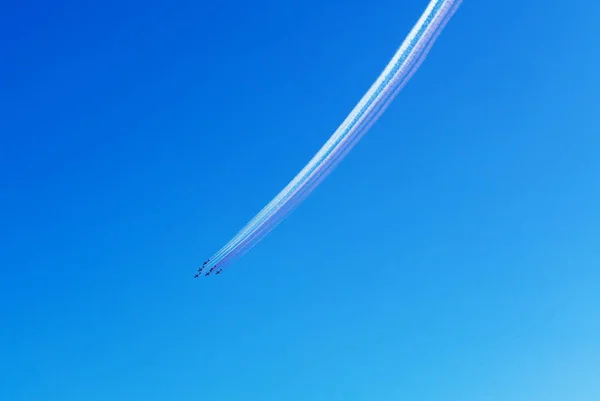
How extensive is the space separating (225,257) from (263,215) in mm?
4076

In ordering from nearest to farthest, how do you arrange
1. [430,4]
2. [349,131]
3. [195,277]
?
[430,4]
[349,131]
[195,277]

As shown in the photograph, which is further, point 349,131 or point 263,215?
point 263,215

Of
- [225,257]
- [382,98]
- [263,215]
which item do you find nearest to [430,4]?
[382,98]

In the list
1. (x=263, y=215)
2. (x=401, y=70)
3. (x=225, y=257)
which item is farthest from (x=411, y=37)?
(x=225, y=257)

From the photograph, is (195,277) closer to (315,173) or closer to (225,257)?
(225,257)

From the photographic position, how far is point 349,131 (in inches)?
1618

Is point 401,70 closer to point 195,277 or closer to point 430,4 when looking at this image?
point 430,4

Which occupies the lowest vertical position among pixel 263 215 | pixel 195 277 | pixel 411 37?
pixel 195 277

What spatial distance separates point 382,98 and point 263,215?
1207 centimetres

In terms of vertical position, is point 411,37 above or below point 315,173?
above

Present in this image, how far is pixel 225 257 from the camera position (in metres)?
45.6

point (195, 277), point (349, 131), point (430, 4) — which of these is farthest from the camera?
point (195, 277)

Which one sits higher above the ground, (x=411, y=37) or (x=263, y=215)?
(x=411, y=37)

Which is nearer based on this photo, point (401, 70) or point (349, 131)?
point (401, 70)
